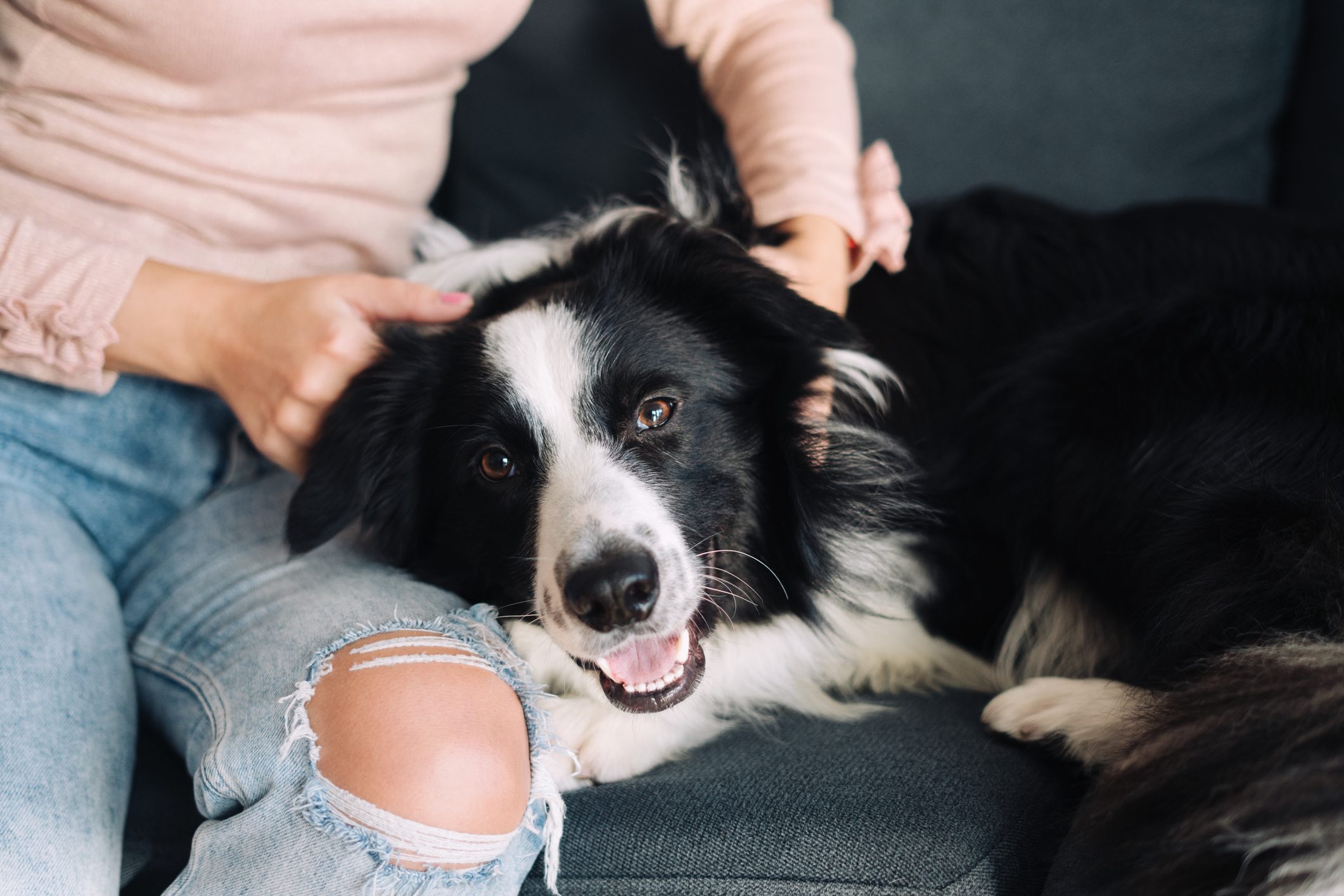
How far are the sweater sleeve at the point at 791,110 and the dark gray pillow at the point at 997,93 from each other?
148 mm

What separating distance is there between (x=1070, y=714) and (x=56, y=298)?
1.62 m

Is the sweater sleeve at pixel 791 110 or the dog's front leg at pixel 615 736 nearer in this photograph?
the dog's front leg at pixel 615 736

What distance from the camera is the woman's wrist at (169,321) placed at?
144 centimetres

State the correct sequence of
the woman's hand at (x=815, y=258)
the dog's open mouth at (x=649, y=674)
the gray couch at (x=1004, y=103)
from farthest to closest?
the gray couch at (x=1004, y=103) < the woman's hand at (x=815, y=258) < the dog's open mouth at (x=649, y=674)

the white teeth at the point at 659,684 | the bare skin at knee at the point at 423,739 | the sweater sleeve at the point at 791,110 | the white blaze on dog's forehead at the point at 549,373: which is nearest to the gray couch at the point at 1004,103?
the sweater sleeve at the point at 791,110

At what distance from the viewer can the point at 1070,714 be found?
1.27 metres

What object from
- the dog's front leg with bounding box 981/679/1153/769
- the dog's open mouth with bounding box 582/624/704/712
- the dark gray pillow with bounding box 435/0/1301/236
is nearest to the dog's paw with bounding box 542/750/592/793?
the dog's open mouth with bounding box 582/624/704/712

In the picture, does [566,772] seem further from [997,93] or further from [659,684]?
[997,93]

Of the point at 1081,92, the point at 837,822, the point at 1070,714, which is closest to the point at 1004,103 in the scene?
the point at 1081,92

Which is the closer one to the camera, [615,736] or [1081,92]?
[615,736]

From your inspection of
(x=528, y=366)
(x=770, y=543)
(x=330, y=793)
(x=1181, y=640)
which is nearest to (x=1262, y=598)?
(x=1181, y=640)

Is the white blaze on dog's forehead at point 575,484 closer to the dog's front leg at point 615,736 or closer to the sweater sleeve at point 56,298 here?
the dog's front leg at point 615,736

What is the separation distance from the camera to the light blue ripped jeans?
3.51ft

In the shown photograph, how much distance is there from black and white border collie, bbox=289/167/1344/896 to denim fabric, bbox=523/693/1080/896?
82 mm
